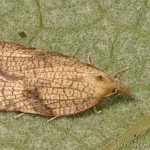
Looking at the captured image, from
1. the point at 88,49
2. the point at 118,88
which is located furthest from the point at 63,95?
the point at 88,49

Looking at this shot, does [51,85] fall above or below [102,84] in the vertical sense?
below

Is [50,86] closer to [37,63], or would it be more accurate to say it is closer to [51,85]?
[51,85]

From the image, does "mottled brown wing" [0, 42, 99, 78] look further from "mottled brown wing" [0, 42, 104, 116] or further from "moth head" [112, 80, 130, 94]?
"moth head" [112, 80, 130, 94]

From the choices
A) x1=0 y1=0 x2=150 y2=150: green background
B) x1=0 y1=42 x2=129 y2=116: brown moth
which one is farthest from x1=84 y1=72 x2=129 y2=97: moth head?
x1=0 y1=0 x2=150 y2=150: green background

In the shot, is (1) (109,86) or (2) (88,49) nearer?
(1) (109,86)

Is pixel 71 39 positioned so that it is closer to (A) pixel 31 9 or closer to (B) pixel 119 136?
(A) pixel 31 9

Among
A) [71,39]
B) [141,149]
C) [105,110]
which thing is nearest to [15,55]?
[71,39]

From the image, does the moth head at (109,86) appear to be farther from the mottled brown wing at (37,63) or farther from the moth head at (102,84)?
the mottled brown wing at (37,63)
